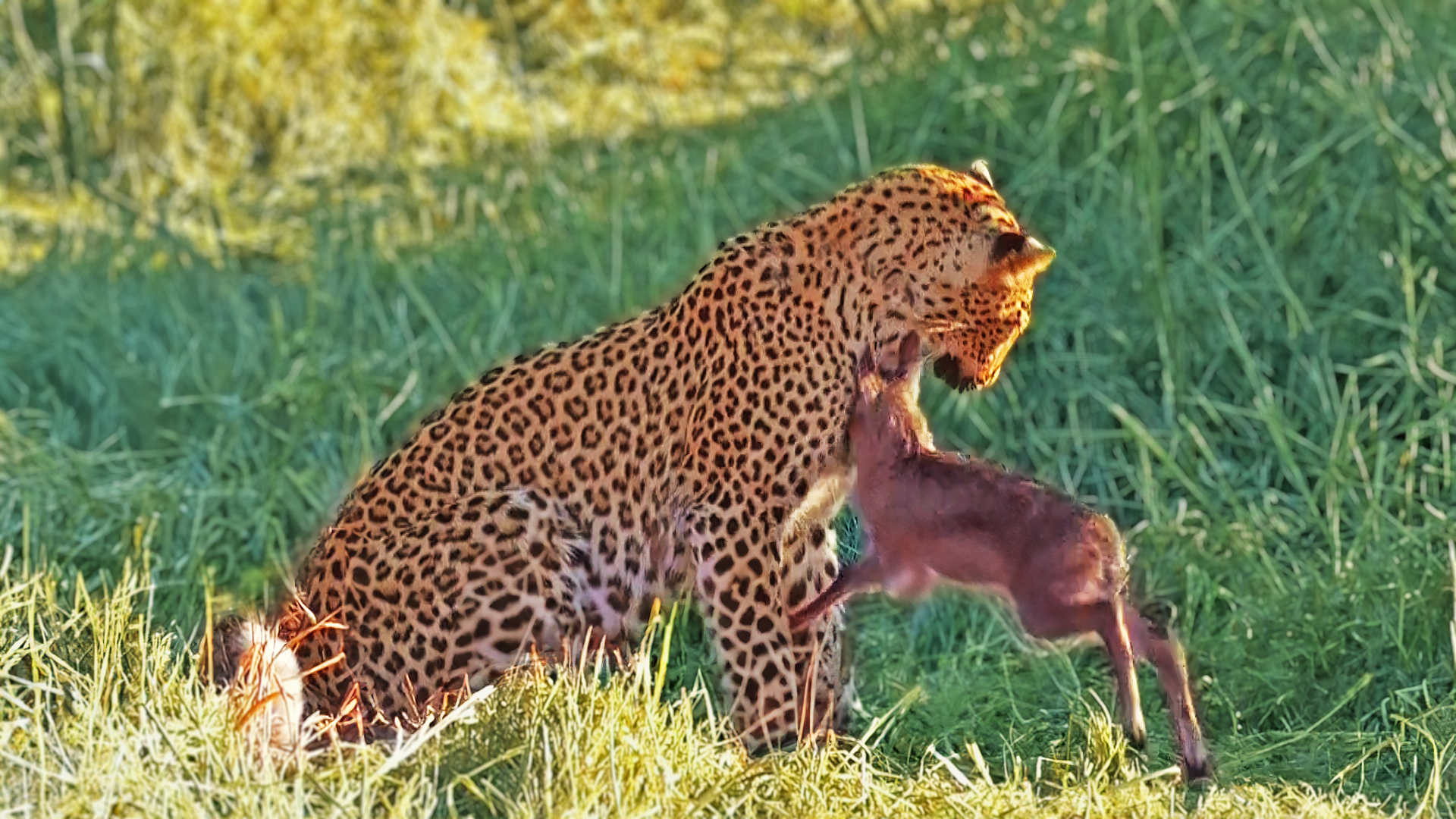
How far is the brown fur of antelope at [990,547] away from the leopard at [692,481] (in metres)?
0.09

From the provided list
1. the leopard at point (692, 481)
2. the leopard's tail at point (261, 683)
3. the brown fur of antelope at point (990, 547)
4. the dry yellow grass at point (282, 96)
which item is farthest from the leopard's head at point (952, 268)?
the dry yellow grass at point (282, 96)

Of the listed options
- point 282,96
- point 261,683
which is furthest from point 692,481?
point 282,96

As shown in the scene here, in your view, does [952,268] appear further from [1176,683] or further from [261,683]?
[261,683]

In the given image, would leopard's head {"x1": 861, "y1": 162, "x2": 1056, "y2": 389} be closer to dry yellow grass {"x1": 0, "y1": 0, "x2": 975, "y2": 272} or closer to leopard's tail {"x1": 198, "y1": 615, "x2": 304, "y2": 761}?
leopard's tail {"x1": 198, "y1": 615, "x2": 304, "y2": 761}

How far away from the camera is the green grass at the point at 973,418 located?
4863 mm

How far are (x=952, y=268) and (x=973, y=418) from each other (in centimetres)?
277

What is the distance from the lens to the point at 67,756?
467 cm

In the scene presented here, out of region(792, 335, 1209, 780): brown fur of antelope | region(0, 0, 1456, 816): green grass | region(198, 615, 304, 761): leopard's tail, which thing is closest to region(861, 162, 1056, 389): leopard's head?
region(792, 335, 1209, 780): brown fur of antelope

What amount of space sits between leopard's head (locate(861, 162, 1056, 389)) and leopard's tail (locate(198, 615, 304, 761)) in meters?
1.70

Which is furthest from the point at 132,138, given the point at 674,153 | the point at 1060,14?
the point at 1060,14

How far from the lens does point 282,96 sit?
39.6 feet

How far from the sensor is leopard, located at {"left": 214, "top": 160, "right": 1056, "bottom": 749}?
5375 millimetres

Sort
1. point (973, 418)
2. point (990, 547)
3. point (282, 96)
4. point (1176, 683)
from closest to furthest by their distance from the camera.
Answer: point (1176, 683) → point (990, 547) → point (973, 418) → point (282, 96)

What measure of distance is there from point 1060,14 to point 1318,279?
78.5 inches
